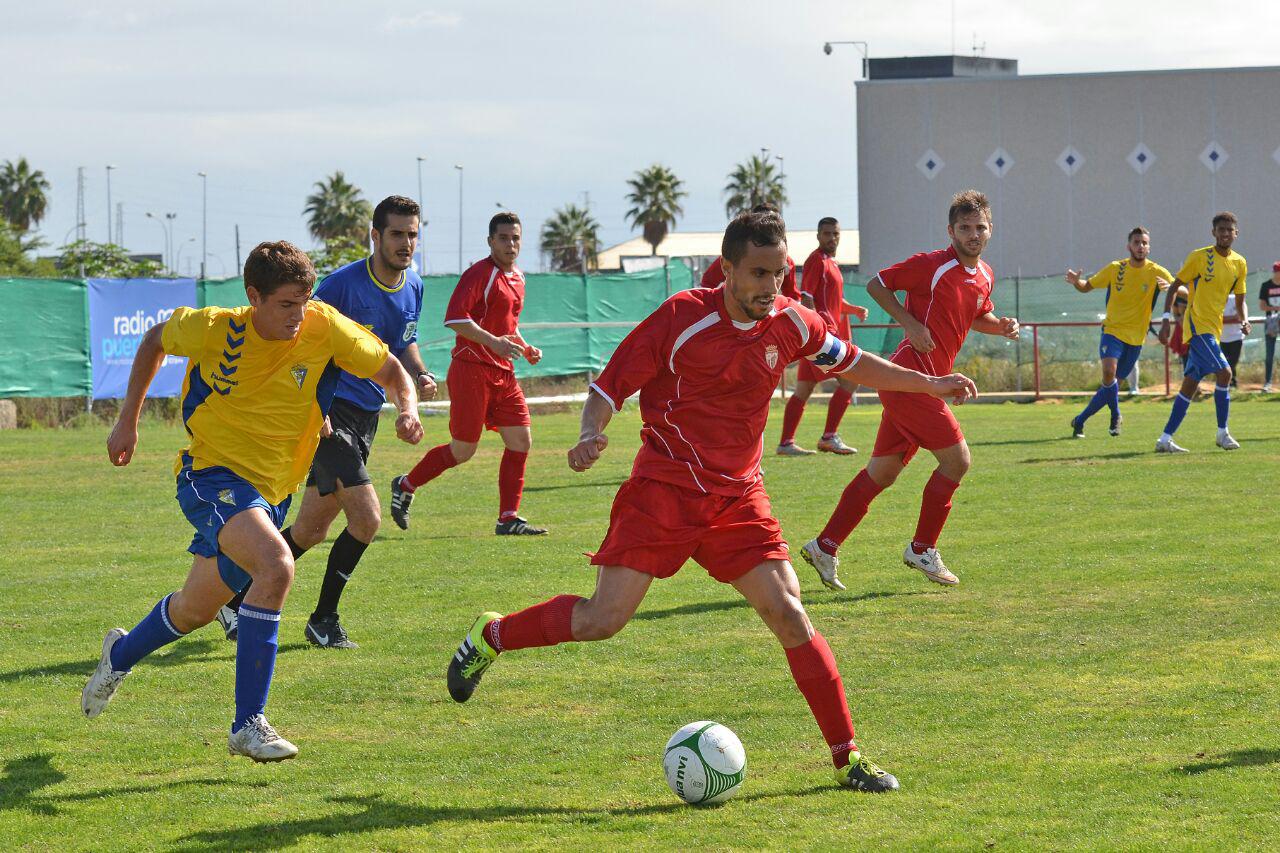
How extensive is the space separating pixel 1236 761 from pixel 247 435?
374 centimetres

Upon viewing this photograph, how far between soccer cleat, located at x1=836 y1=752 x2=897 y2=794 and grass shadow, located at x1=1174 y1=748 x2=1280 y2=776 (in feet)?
3.25

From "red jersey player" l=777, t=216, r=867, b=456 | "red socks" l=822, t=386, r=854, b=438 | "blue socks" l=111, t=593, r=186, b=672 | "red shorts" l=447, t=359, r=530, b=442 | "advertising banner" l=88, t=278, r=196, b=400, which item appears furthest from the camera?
"advertising banner" l=88, t=278, r=196, b=400

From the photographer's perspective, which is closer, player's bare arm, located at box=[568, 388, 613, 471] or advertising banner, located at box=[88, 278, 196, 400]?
player's bare arm, located at box=[568, 388, 613, 471]

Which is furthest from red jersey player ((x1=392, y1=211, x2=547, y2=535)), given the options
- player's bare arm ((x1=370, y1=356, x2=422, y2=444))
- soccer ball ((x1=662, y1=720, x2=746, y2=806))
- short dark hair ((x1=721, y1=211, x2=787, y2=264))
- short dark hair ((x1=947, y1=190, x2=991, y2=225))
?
soccer ball ((x1=662, y1=720, x2=746, y2=806))

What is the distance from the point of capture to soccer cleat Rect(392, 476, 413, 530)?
11.7 m

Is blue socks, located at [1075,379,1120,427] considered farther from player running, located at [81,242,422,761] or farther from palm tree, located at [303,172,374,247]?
palm tree, located at [303,172,374,247]

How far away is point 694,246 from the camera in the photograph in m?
111

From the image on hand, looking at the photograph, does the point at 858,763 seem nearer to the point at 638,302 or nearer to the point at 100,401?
the point at 100,401

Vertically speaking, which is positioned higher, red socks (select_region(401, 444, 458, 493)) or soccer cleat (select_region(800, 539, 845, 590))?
red socks (select_region(401, 444, 458, 493))

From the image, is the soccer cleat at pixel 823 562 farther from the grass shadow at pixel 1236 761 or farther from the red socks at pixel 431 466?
the red socks at pixel 431 466

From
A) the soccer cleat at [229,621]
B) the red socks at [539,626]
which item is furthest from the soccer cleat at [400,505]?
the red socks at [539,626]

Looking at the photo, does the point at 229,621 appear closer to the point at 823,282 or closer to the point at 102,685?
the point at 102,685

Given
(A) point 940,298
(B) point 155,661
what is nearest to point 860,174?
(A) point 940,298

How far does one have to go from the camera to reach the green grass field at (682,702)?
15.8 feet
